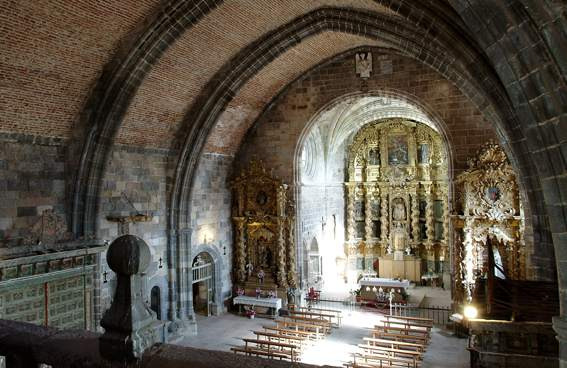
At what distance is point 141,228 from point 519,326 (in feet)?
34.5

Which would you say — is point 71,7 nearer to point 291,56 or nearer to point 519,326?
point 291,56

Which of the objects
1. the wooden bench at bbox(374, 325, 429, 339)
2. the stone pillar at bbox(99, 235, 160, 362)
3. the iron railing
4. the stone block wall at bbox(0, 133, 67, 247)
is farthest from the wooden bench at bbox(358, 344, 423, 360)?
the stone pillar at bbox(99, 235, 160, 362)

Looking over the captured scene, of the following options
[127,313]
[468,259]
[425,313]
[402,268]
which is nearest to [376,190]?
[402,268]

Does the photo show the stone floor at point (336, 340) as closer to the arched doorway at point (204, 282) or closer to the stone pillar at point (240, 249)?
the arched doorway at point (204, 282)

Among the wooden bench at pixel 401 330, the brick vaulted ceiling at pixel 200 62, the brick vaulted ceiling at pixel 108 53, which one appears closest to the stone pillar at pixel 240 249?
the brick vaulted ceiling at pixel 200 62

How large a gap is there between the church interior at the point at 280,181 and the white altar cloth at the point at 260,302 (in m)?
0.07

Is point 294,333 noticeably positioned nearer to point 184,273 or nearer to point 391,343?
point 391,343

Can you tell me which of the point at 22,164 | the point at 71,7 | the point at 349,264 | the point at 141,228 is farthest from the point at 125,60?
the point at 349,264

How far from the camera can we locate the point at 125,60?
36.8ft

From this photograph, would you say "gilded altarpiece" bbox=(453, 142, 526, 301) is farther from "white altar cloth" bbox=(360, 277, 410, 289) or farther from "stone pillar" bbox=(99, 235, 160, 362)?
"stone pillar" bbox=(99, 235, 160, 362)

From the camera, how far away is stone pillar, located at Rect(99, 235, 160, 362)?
221 cm

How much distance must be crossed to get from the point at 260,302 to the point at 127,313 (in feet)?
49.0

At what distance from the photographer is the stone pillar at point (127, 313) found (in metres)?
2.21

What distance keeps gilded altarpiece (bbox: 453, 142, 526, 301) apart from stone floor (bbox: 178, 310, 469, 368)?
6.02ft
